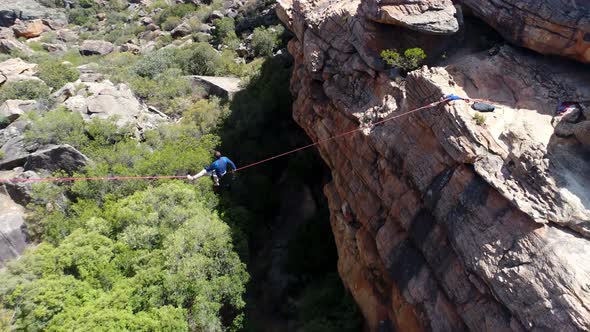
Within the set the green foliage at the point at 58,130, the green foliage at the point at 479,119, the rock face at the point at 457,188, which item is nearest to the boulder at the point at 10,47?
the green foliage at the point at 58,130

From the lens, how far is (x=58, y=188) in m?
18.4

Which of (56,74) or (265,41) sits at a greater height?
(265,41)

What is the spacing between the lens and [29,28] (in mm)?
48812

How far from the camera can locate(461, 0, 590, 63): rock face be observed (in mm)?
10844

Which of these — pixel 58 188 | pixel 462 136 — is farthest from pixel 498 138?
pixel 58 188

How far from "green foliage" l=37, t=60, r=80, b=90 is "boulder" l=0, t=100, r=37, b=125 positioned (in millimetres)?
4284

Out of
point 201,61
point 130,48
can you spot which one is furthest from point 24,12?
point 201,61

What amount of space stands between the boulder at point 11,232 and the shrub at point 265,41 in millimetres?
20042

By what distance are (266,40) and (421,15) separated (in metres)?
20.6

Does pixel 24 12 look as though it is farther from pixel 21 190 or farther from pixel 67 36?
pixel 21 190

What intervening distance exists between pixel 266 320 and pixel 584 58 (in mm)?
15410

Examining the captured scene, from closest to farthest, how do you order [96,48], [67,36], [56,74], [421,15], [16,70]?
[421,15], [56,74], [16,70], [96,48], [67,36]

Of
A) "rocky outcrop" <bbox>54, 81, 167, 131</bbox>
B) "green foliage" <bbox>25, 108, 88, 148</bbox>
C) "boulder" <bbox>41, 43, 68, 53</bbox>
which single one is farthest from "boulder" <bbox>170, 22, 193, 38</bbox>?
"green foliage" <bbox>25, 108, 88, 148</bbox>

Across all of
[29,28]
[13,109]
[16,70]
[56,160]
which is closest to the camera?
[56,160]
